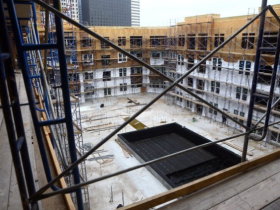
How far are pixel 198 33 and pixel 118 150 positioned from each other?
9.08 meters

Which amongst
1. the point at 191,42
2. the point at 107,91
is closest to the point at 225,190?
the point at 191,42

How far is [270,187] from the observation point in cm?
189

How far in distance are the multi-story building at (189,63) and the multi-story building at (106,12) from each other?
30.4m

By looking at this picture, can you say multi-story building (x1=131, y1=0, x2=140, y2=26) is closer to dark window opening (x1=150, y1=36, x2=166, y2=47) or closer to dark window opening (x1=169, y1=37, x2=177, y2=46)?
dark window opening (x1=150, y1=36, x2=166, y2=47)

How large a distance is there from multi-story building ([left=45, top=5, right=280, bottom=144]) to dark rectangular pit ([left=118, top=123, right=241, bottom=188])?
120 inches

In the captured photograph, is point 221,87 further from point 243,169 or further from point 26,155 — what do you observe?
point 26,155

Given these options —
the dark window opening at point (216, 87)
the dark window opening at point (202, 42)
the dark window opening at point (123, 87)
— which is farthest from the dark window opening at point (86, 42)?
the dark window opening at point (216, 87)

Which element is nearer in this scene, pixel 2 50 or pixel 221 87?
pixel 2 50

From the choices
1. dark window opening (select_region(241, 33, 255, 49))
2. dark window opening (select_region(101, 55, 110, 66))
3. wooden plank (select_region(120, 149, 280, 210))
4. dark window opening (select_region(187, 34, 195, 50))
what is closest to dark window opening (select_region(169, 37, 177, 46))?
dark window opening (select_region(187, 34, 195, 50))

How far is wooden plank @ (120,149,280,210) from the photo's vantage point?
1622 millimetres

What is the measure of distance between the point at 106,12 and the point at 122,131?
140ft

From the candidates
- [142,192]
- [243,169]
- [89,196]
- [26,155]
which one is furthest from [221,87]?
[26,155]

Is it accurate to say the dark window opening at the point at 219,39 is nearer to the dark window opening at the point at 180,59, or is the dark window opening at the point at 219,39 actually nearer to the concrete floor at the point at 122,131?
the dark window opening at the point at 180,59

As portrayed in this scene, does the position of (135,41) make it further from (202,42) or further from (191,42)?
(202,42)
